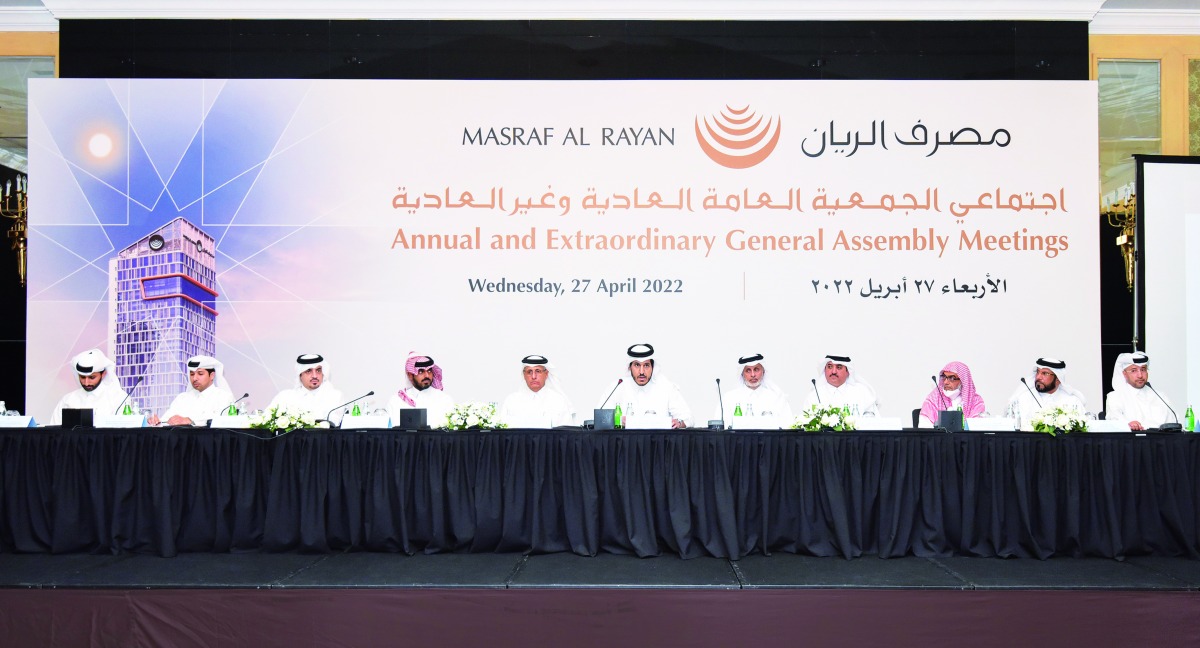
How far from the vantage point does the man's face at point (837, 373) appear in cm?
513

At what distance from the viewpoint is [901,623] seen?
9.43ft

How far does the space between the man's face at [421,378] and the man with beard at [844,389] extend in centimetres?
242

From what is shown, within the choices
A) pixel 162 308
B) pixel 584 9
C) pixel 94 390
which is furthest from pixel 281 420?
pixel 584 9

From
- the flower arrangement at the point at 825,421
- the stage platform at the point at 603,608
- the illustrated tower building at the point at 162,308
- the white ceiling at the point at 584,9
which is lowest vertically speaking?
the stage platform at the point at 603,608

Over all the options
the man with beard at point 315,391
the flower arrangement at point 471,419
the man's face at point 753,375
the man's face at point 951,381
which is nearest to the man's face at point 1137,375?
the man's face at point 951,381

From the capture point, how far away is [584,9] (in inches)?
227

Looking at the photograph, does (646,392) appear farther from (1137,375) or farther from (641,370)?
(1137,375)

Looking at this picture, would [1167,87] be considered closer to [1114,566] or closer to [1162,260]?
[1162,260]

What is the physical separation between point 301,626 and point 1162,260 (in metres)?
6.12

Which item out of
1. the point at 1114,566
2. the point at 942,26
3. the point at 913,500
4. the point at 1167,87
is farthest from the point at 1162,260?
the point at 913,500

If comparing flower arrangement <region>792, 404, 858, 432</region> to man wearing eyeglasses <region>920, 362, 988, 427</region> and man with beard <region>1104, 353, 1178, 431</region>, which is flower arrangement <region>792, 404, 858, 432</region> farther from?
man with beard <region>1104, 353, 1178, 431</region>

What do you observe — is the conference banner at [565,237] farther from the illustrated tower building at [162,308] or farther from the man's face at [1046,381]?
the man's face at [1046,381]

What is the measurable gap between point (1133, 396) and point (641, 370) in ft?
10.3

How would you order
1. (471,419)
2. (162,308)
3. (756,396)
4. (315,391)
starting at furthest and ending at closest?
1. (162,308)
2. (315,391)
3. (756,396)
4. (471,419)
